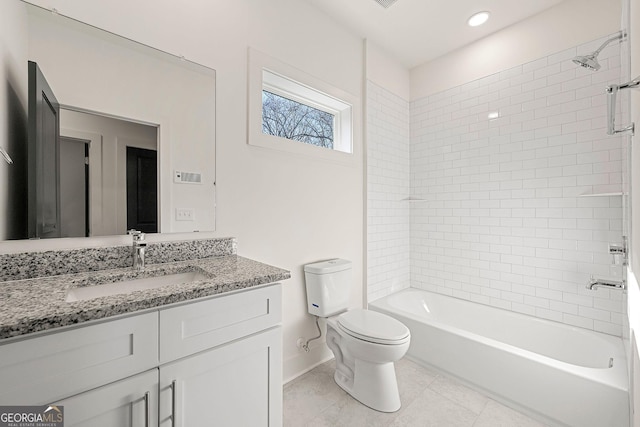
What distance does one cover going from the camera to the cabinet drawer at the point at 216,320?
92cm

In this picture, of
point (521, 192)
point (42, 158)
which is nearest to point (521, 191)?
point (521, 192)

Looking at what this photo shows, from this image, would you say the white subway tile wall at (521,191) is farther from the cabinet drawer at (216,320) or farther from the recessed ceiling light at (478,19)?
the cabinet drawer at (216,320)

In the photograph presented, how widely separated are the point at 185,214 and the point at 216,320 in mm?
701

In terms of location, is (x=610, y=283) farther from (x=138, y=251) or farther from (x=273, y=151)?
(x=138, y=251)

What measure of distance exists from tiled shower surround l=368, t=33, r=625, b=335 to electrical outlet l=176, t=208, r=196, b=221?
1552mm

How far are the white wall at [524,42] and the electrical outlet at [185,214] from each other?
256 cm

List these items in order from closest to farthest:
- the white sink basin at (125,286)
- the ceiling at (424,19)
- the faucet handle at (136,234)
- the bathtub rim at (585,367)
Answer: the white sink basin at (125,286) → the faucet handle at (136,234) → the bathtub rim at (585,367) → the ceiling at (424,19)

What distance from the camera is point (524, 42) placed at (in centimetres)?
225

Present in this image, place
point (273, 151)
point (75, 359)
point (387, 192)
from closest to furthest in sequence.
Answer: point (75, 359) < point (273, 151) < point (387, 192)

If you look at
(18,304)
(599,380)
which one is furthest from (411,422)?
(18,304)

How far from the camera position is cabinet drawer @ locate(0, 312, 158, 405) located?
0.68 metres

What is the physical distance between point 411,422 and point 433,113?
2604mm

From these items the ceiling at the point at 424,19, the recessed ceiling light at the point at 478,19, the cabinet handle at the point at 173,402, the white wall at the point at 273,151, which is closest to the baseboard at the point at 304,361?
the white wall at the point at 273,151

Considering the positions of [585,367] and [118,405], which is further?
[585,367]
